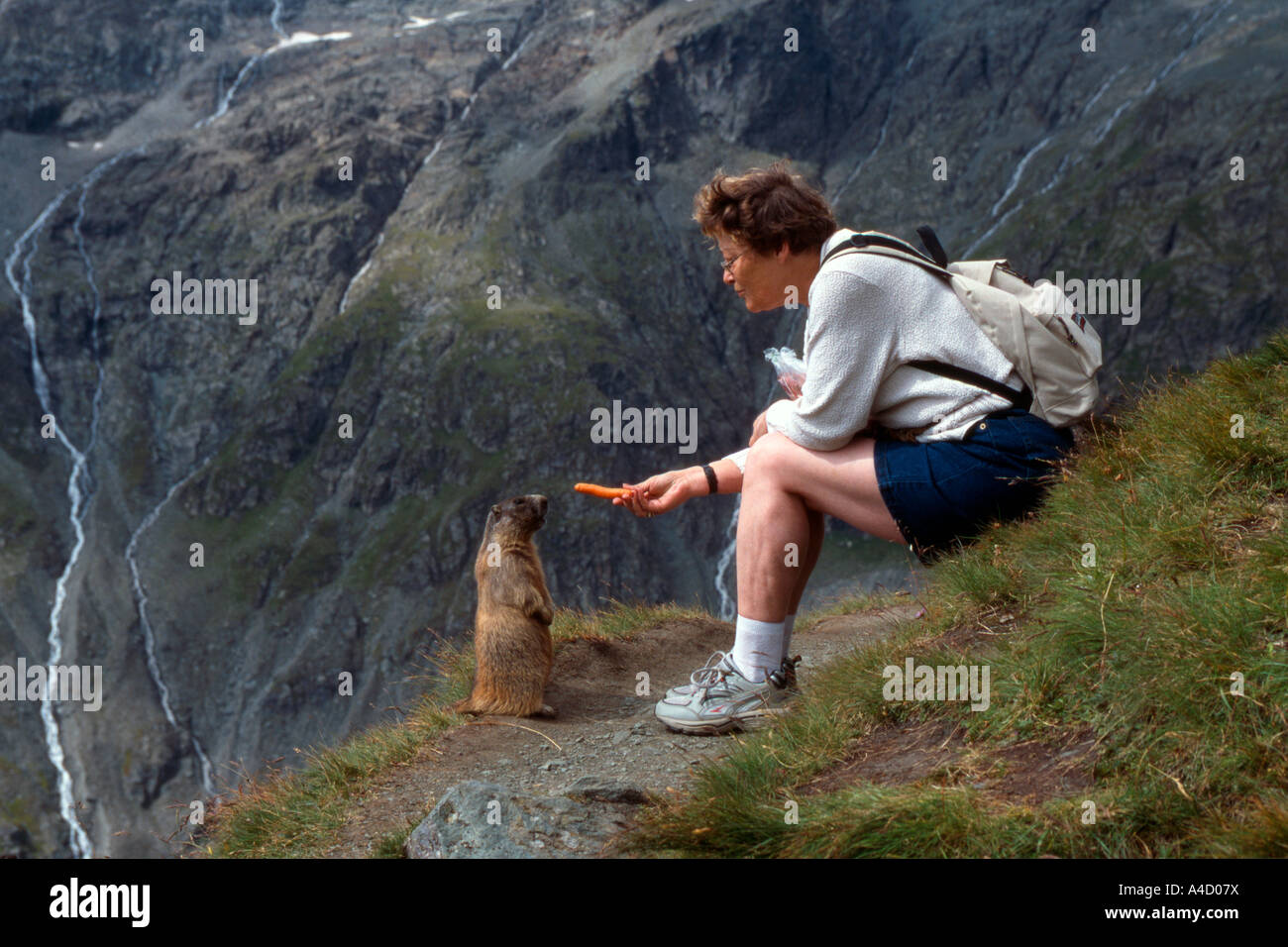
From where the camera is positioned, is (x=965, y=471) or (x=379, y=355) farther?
(x=379, y=355)

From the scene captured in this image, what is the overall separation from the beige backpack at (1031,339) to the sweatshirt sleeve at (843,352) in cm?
27

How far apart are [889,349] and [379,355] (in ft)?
553

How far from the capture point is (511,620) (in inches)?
375

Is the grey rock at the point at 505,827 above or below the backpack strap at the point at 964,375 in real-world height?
below

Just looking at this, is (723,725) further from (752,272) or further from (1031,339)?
(1031,339)

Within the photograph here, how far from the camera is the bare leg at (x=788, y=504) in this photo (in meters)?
6.65

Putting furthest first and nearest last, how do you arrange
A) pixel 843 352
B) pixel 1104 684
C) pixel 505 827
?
pixel 843 352 → pixel 505 827 → pixel 1104 684

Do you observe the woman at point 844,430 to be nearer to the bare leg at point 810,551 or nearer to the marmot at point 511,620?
the bare leg at point 810,551

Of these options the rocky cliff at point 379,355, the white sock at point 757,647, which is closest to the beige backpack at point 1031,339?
the white sock at point 757,647

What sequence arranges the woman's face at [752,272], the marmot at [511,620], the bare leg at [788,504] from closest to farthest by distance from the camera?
the bare leg at [788,504], the woman's face at [752,272], the marmot at [511,620]

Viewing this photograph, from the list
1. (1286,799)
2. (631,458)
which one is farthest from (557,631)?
(631,458)

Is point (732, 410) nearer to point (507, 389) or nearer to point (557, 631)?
point (507, 389)

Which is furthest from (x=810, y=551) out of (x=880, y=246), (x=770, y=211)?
(x=770, y=211)

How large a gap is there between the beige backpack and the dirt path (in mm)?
2183
